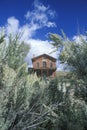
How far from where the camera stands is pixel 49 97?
5.53 m

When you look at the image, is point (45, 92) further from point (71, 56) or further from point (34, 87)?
point (71, 56)

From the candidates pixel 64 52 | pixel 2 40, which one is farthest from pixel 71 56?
pixel 2 40

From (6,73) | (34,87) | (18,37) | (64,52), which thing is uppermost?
(18,37)

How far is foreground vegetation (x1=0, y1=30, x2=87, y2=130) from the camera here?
4.37m

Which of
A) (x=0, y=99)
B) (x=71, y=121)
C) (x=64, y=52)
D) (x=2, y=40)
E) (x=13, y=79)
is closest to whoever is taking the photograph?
(x=71, y=121)

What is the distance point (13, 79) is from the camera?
528 cm

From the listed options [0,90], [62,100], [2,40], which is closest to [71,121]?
[62,100]

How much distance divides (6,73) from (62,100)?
1.56 m

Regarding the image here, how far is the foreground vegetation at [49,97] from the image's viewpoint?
172 inches

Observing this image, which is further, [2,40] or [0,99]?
[2,40]

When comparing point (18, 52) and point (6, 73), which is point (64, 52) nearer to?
point (6, 73)

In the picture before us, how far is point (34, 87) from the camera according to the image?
18.4 feet

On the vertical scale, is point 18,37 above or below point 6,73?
above

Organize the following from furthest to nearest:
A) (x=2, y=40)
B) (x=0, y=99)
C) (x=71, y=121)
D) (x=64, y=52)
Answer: (x=2, y=40) → (x=64, y=52) → (x=0, y=99) → (x=71, y=121)
